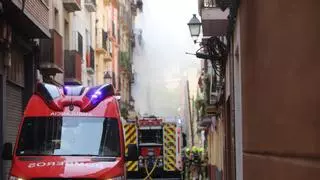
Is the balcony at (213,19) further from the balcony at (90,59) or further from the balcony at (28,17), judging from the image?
the balcony at (90,59)

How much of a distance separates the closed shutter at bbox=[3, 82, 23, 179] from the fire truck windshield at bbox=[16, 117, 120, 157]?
726 cm

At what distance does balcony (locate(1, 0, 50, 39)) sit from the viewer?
57.8ft

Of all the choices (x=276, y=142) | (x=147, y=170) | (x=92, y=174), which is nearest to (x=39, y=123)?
(x=92, y=174)

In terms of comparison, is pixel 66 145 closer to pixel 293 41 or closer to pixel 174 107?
pixel 293 41

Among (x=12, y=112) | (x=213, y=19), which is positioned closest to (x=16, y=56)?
(x=12, y=112)

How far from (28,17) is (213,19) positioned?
5.33 metres

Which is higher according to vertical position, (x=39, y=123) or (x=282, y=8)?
(x=282, y=8)

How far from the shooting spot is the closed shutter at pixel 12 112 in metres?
19.1

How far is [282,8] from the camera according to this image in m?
4.95

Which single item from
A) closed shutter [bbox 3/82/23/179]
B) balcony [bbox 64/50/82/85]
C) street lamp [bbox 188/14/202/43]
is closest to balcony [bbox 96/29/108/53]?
balcony [bbox 64/50/82/85]

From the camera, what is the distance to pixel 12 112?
2014 cm

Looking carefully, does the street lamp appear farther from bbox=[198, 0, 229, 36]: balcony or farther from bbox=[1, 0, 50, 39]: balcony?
bbox=[1, 0, 50, 39]: balcony

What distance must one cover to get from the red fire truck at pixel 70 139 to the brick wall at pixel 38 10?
729 cm

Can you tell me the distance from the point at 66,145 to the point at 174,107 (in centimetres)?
6004
